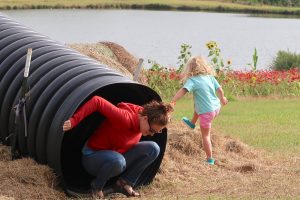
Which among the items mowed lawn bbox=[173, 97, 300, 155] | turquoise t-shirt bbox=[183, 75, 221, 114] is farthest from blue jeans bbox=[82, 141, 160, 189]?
mowed lawn bbox=[173, 97, 300, 155]

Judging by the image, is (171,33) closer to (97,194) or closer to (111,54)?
(111,54)

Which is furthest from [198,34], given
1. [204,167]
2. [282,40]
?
[204,167]

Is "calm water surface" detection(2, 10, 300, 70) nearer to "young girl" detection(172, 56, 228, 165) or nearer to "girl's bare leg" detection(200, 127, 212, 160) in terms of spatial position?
"young girl" detection(172, 56, 228, 165)

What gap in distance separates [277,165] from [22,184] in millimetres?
3720

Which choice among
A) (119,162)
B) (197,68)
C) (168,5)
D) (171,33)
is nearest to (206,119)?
(197,68)

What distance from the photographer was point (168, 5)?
6238 cm

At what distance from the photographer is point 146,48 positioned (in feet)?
96.8

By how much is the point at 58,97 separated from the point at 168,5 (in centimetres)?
5581

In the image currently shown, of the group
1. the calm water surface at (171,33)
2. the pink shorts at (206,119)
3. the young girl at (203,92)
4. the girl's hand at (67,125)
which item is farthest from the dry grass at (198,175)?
the calm water surface at (171,33)

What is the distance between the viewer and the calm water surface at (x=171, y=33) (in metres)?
29.4

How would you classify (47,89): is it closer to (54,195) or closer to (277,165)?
(54,195)

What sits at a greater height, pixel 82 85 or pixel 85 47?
pixel 82 85

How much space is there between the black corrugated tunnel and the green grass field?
43737mm

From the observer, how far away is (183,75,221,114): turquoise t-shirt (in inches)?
360
